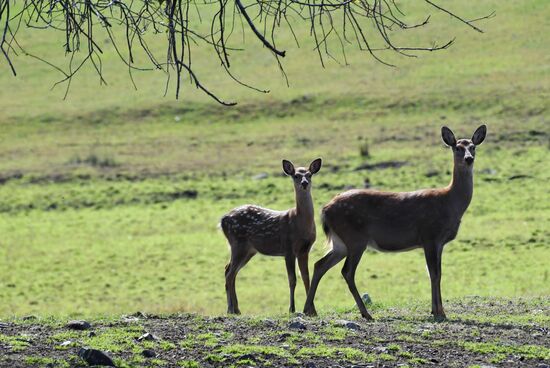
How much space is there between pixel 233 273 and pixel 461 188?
11.9 ft

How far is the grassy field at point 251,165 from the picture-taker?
24031 mm

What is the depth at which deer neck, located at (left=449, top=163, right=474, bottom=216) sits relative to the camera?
13961 millimetres

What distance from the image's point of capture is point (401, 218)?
13.9 m

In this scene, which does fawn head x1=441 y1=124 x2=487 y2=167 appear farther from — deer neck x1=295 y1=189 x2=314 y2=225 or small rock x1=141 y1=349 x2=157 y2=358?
small rock x1=141 y1=349 x2=157 y2=358

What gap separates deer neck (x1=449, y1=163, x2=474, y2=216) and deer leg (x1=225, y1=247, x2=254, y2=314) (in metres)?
3.42

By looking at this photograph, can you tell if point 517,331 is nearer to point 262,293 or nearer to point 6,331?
point 6,331

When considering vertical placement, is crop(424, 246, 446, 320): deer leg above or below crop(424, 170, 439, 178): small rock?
above

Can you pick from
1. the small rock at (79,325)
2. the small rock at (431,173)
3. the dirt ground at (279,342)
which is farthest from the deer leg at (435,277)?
the small rock at (431,173)

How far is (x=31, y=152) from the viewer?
4403 centimetres

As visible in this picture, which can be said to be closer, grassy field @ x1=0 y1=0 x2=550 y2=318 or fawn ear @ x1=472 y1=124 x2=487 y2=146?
fawn ear @ x1=472 y1=124 x2=487 y2=146

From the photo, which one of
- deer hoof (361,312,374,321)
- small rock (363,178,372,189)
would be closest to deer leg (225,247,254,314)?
deer hoof (361,312,374,321)

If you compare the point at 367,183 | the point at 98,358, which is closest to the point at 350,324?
the point at 98,358

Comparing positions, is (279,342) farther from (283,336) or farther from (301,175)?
(301,175)

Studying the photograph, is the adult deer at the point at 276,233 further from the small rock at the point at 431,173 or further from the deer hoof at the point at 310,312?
the small rock at the point at 431,173
